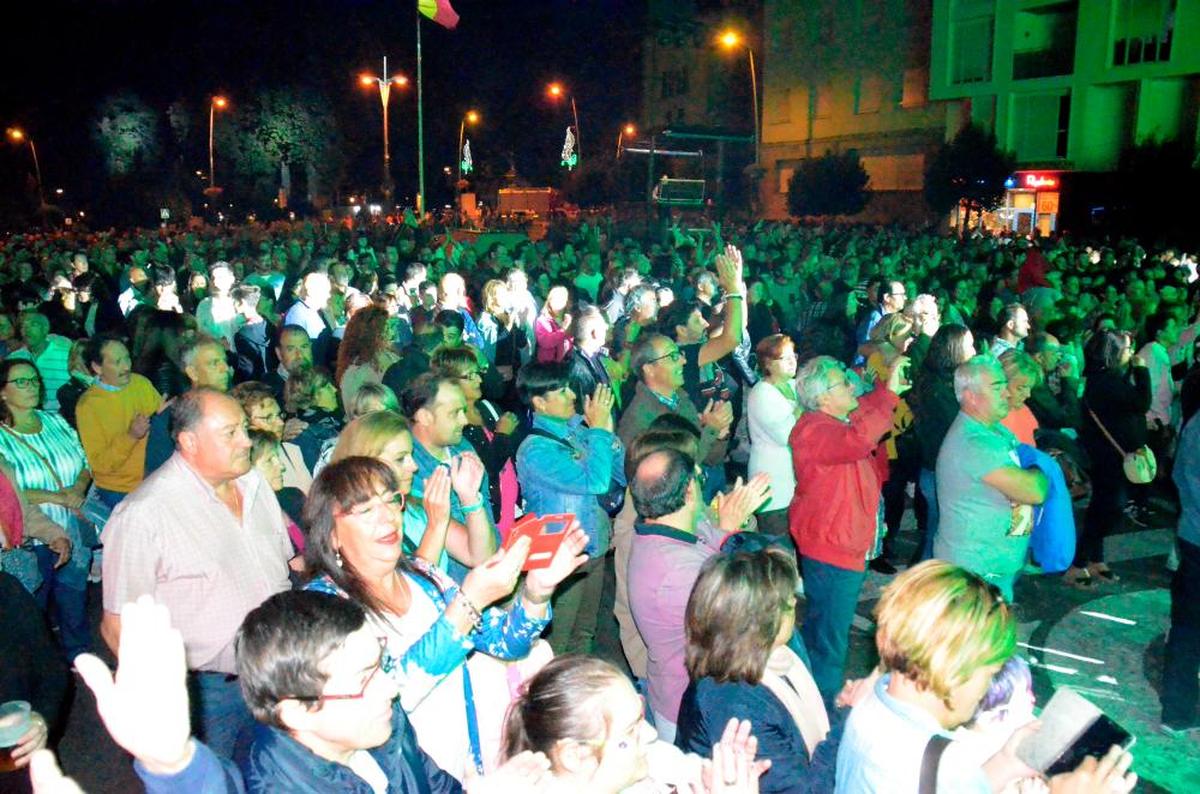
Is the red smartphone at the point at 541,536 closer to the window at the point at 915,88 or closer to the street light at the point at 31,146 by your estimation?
the street light at the point at 31,146

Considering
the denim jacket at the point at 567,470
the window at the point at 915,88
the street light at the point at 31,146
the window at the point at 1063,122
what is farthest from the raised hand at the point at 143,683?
the window at the point at 915,88

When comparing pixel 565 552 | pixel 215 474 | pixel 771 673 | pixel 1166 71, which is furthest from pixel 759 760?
pixel 1166 71

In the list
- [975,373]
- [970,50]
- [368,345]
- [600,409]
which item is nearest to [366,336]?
[368,345]

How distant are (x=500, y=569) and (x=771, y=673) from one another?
848 millimetres

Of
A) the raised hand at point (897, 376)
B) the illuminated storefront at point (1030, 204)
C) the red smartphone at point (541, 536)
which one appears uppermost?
the illuminated storefront at point (1030, 204)

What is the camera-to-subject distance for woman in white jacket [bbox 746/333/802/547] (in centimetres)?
543

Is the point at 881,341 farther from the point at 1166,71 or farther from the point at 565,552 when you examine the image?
the point at 1166,71

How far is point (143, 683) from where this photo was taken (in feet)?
5.51

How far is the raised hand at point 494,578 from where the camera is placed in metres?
2.71

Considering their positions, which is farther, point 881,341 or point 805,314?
point 805,314

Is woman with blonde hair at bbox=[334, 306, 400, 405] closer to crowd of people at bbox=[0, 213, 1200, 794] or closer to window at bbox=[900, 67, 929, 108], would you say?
crowd of people at bbox=[0, 213, 1200, 794]

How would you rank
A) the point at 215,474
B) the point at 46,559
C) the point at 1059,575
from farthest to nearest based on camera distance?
the point at 1059,575
the point at 46,559
the point at 215,474

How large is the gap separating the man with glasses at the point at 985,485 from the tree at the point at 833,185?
38504mm

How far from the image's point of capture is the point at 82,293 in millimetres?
11078
